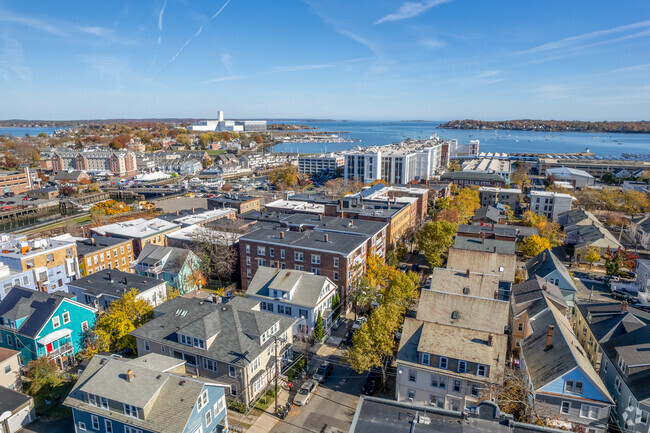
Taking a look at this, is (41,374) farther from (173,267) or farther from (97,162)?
(97,162)

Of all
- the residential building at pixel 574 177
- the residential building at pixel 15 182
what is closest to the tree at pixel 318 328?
the residential building at pixel 574 177

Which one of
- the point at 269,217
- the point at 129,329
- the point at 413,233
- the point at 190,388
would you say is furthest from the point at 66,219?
the point at 190,388

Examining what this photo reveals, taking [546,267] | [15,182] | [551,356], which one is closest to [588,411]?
[551,356]

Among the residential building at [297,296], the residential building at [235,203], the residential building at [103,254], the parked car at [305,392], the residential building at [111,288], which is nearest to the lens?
the parked car at [305,392]

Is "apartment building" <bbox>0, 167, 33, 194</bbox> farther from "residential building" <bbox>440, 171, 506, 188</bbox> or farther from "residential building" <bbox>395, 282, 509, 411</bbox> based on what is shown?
"residential building" <bbox>395, 282, 509, 411</bbox>

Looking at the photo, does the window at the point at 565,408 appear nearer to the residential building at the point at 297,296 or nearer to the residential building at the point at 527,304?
the residential building at the point at 527,304

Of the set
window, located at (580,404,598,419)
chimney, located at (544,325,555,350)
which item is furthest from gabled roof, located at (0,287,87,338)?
window, located at (580,404,598,419)

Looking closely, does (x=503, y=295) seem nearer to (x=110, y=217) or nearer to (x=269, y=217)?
(x=269, y=217)
